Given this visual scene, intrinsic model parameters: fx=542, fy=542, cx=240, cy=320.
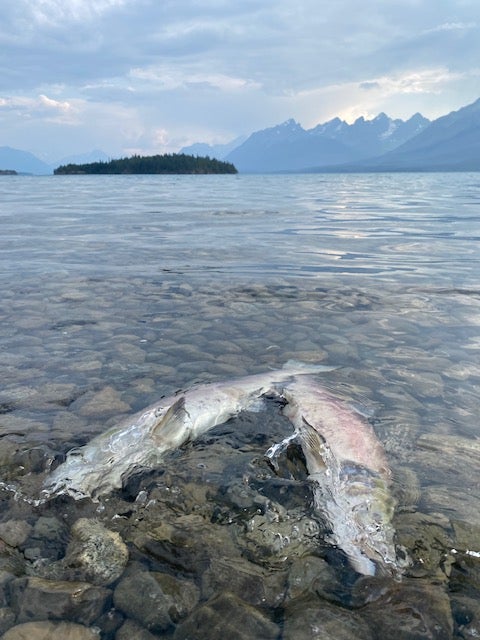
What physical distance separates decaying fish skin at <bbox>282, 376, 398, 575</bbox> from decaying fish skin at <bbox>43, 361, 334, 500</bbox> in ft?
1.59

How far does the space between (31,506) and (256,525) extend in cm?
159

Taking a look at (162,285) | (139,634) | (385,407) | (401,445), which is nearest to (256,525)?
(139,634)

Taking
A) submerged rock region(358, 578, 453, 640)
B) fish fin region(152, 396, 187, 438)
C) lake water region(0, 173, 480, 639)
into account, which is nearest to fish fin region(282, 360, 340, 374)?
lake water region(0, 173, 480, 639)

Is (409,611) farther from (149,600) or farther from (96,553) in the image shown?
(96,553)

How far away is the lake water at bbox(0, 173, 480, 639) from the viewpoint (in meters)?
3.11

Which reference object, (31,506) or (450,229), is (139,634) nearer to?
(31,506)

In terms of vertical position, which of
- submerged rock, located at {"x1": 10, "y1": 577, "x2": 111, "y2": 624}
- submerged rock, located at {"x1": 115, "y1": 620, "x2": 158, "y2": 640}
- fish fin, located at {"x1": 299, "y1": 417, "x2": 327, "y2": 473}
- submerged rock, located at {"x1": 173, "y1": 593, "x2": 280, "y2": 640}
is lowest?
submerged rock, located at {"x1": 115, "y1": 620, "x2": 158, "y2": 640}

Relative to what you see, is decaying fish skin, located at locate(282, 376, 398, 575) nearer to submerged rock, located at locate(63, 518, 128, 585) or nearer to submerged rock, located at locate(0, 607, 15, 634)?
submerged rock, located at locate(63, 518, 128, 585)

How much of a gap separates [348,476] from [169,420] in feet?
5.27

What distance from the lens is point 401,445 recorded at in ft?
15.5

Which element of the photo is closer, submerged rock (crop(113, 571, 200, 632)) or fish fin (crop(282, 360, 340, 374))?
submerged rock (crop(113, 571, 200, 632))

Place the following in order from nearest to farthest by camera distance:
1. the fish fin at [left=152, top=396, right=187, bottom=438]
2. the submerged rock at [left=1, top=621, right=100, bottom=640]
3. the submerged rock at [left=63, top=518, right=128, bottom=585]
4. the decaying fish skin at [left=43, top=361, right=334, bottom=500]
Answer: the submerged rock at [left=1, top=621, right=100, bottom=640]
the submerged rock at [left=63, top=518, right=128, bottom=585]
the decaying fish skin at [left=43, top=361, right=334, bottom=500]
the fish fin at [left=152, top=396, right=187, bottom=438]

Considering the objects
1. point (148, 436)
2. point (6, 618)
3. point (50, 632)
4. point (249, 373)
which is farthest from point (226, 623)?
point (249, 373)

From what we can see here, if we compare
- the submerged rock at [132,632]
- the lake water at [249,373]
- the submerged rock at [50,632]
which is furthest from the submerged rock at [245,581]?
the submerged rock at [50,632]
